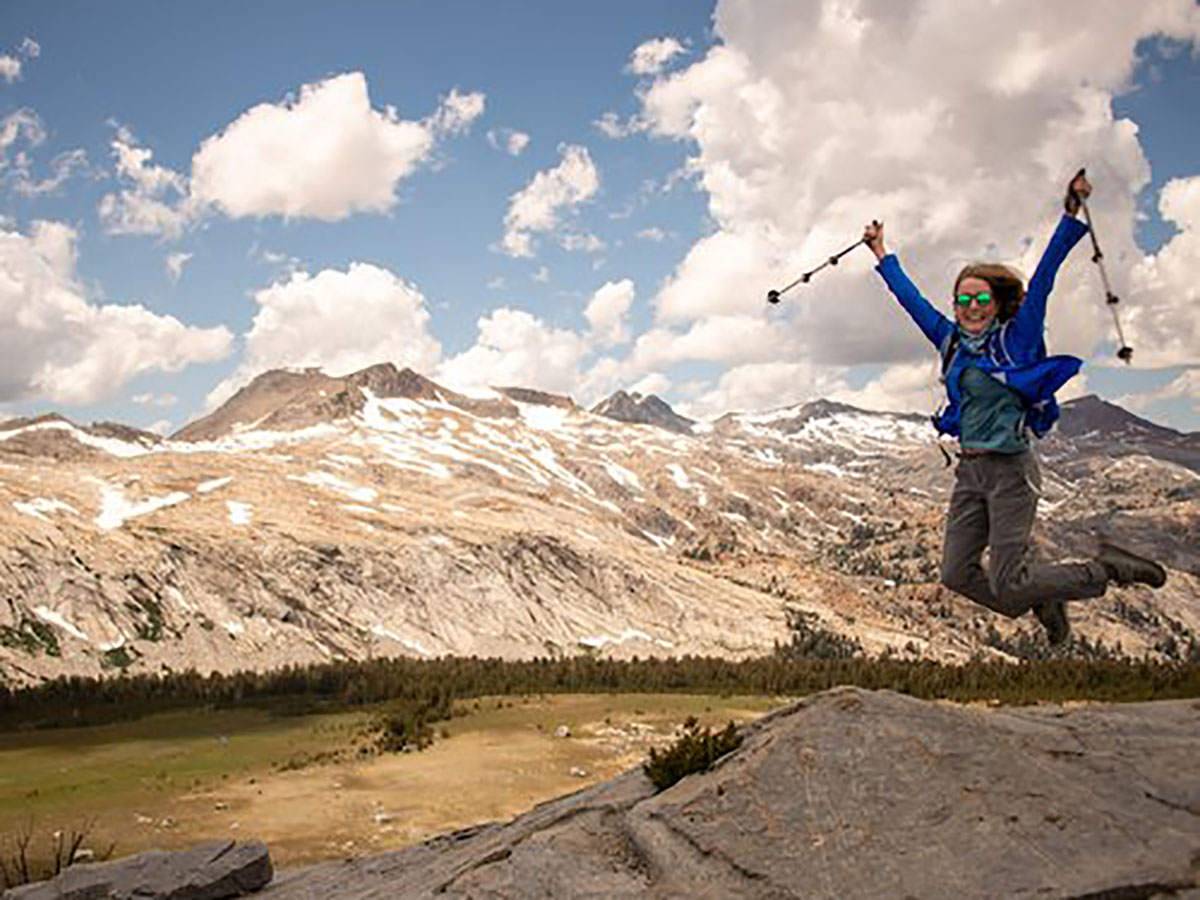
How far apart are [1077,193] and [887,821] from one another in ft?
20.9

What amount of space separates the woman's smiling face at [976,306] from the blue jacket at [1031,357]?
18 centimetres

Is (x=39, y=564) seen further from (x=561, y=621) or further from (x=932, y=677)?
(x=932, y=677)

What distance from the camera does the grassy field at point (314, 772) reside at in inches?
1126

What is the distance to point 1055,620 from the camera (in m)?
10.0

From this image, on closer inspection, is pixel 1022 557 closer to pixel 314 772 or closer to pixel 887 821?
pixel 887 821

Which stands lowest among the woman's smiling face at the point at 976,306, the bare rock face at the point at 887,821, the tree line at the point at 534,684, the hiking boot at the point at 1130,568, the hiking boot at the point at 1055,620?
the tree line at the point at 534,684

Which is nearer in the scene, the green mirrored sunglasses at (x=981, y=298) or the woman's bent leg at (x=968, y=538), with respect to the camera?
the green mirrored sunglasses at (x=981, y=298)

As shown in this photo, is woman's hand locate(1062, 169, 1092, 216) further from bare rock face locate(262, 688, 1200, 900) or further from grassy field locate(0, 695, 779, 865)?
grassy field locate(0, 695, 779, 865)

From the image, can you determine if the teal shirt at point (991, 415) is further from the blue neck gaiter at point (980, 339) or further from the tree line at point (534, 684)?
the tree line at point (534, 684)

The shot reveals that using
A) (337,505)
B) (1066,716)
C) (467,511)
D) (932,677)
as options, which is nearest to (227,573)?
(337,505)

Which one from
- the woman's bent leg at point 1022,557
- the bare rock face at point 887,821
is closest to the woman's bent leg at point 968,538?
the woman's bent leg at point 1022,557

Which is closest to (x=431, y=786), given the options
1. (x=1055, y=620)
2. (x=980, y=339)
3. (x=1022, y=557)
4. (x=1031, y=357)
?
(x=1055, y=620)

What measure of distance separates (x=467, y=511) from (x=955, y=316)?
16997 centimetres

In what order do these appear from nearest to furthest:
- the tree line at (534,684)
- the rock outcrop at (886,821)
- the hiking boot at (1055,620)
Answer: the rock outcrop at (886,821)
the hiking boot at (1055,620)
the tree line at (534,684)
